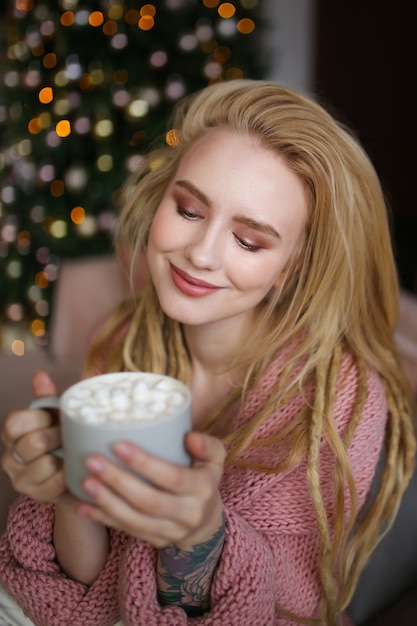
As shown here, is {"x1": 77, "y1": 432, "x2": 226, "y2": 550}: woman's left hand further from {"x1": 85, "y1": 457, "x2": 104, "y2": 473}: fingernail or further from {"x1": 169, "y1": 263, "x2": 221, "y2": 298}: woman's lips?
{"x1": 169, "y1": 263, "x2": 221, "y2": 298}: woman's lips

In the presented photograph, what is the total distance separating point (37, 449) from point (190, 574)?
0.85 feet

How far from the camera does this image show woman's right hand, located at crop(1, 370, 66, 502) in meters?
0.71

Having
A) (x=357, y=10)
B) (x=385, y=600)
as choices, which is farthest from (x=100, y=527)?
(x=357, y=10)

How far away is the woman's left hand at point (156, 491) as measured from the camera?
585 mm

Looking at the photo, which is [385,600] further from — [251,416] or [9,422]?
[9,422]

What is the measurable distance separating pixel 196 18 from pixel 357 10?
4.60 ft

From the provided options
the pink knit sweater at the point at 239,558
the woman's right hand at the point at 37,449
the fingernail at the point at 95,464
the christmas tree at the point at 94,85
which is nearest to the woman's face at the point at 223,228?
the pink knit sweater at the point at 239,558

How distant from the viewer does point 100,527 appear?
2.94 ft

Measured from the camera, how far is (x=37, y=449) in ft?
2.34

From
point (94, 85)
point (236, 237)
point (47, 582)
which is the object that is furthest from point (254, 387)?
point (94, 85)

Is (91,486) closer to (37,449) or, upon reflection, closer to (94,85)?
(37,449)

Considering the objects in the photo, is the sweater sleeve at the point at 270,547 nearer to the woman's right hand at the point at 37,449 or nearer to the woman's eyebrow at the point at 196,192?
the woman's right hand at the point at 37,449

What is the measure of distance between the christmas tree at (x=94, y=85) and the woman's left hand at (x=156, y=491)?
6.19 feet

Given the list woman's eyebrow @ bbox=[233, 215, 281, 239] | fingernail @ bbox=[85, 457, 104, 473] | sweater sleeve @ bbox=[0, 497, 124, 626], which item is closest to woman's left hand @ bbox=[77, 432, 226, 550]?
fingernail @ bbox=[85, 457, 104, 473]
